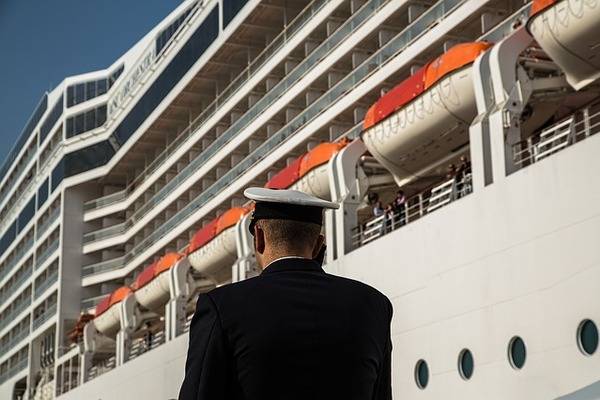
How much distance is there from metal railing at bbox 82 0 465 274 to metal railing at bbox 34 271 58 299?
20.0 ft

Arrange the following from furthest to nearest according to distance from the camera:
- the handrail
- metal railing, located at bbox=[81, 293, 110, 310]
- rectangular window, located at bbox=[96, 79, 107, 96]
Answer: rectangular window, located at bbox=[96, 79, 107, 96] → metal railing, located at bbox=[81, 293, 110, 310] → the handrail

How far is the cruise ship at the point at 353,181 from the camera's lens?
442 inches

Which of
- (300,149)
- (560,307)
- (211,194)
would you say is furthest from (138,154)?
(560,307)

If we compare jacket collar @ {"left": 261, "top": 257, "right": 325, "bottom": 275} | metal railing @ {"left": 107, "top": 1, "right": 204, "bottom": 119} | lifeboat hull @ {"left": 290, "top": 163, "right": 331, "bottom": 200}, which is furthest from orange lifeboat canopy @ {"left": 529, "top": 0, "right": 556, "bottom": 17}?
metal railing @ {"left": 107, "top": 1, "right": 204, "bottom": 119}

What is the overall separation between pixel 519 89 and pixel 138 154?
2251cm

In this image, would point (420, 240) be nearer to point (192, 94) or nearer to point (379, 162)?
point (379, 162)

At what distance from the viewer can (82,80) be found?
38031 millimetres

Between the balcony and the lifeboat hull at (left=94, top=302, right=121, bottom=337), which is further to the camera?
the balcony

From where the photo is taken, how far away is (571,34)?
12.5 metres

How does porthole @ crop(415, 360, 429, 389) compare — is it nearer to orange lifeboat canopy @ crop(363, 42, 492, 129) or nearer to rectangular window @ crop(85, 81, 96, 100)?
orange lifeboat canopy @ crop(363, 42, 492, 129)

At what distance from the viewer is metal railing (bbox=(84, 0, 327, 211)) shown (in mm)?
24125

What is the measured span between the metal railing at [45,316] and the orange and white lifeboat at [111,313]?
7.40 meters

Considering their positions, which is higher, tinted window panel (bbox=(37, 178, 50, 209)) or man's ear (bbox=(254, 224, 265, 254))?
tinted window panel (bbox=(37, 178, 50, 209))

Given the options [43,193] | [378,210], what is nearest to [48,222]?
[43,193]
